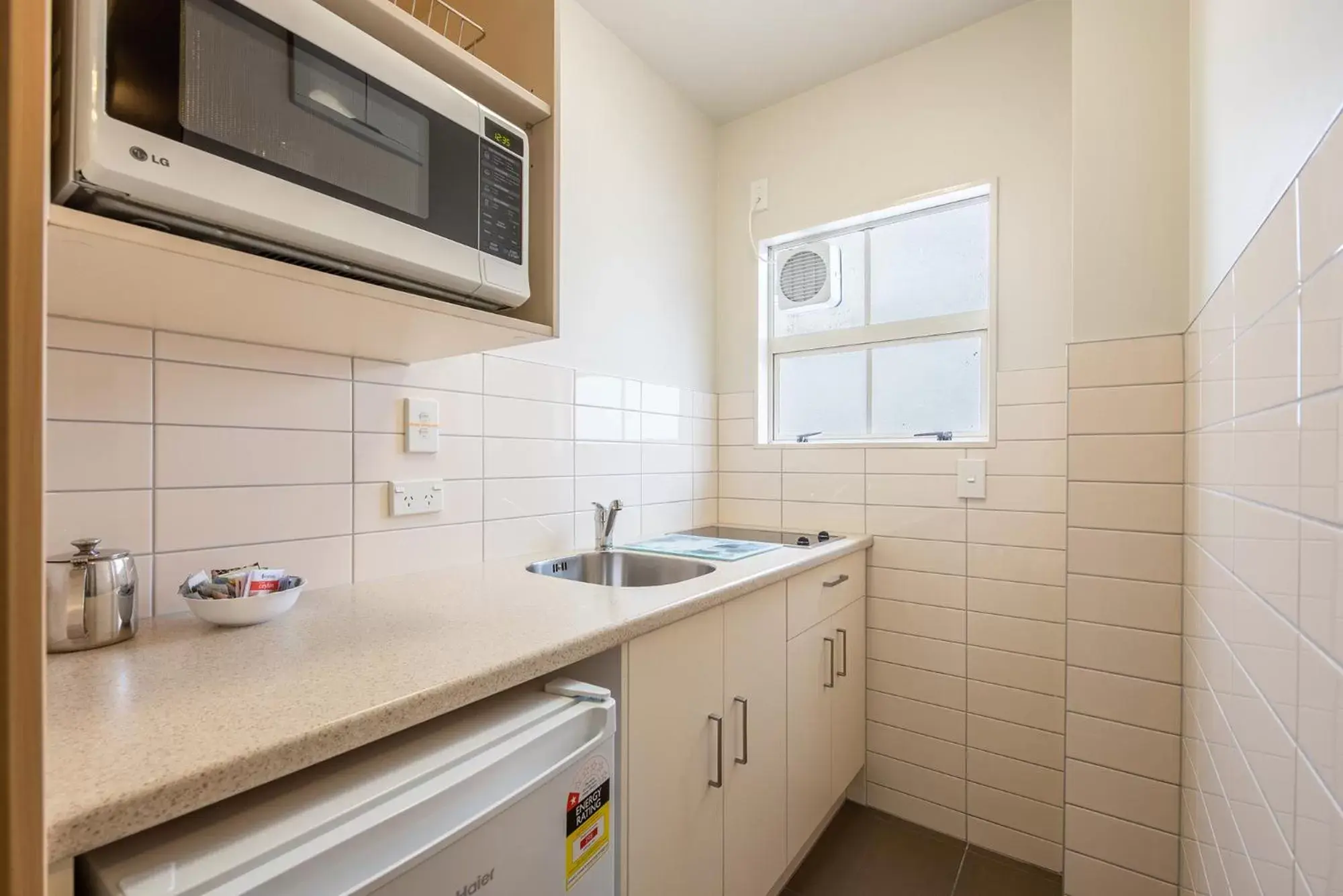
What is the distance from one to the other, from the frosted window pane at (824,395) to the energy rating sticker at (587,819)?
1.74 metres

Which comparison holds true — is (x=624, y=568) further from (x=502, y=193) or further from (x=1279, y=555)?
(x=1279, y=555)

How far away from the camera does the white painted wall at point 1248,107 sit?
0.55 m

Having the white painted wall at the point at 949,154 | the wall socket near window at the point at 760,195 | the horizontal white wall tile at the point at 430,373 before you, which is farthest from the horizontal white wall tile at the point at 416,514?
the wall socket near window at the point at 760,195

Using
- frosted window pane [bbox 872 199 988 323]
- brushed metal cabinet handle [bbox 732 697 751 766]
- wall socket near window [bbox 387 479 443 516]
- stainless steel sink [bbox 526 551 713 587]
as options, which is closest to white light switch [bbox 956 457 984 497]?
frosted window pane [bbox 872 199 988 323]

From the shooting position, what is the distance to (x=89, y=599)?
0.82 metres

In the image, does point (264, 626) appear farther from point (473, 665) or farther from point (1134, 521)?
point (1134, 521)

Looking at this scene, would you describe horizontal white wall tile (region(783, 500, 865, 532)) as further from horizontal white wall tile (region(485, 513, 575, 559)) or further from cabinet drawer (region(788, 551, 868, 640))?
horizontal white wall tile (region(485, 513, 575, 559))

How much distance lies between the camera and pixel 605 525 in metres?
1.80

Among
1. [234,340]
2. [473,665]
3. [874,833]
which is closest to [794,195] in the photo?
[234,340]

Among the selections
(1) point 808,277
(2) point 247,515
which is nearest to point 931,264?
(1) point 808,277

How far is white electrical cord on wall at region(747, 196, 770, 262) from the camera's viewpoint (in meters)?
2.43

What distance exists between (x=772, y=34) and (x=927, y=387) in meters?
1.34

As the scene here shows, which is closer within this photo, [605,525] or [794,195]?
[605,525]

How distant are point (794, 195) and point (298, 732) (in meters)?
2.34
